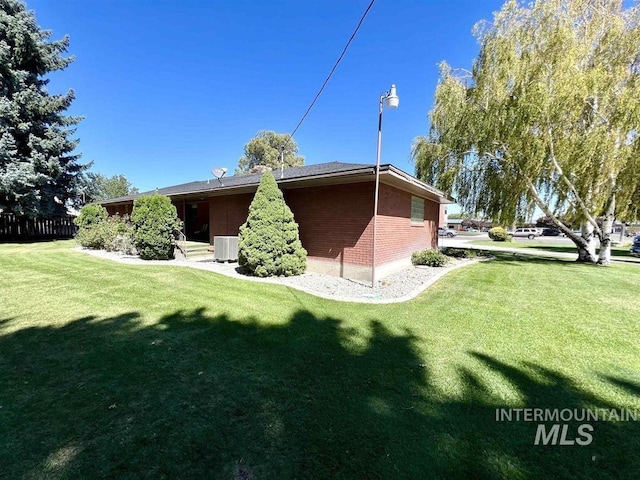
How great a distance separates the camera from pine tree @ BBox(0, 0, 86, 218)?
48.5 feet

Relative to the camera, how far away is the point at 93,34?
408 inches

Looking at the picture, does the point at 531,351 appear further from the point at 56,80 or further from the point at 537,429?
the point at 56,80

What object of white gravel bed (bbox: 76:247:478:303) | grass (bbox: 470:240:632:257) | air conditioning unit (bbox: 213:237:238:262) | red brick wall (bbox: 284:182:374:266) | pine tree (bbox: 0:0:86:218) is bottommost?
white gravel bed (bbox: 76:247:478:303)

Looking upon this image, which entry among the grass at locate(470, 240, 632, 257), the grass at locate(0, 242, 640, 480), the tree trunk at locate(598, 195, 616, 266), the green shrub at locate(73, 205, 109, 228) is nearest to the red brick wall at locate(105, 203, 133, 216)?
→ the green shrub at locate(73, 205, 109, 228)

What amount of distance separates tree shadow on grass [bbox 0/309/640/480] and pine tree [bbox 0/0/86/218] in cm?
1741

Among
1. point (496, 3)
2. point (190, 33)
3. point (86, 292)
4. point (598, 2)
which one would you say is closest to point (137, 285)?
point (86, 292)

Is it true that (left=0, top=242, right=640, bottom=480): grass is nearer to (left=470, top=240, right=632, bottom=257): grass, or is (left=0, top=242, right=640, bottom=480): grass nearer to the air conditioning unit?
the air conditioning unit

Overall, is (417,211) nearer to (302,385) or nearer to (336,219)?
(336,219)

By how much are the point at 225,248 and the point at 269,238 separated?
2.95m

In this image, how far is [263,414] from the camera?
7.61 ft

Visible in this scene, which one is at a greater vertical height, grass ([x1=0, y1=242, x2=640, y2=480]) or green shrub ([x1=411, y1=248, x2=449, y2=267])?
green shrub ([x1=411, y1=248, x2=449, y2=267])

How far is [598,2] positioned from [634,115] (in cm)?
504

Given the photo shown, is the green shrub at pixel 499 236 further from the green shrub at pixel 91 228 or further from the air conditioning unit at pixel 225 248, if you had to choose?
the green shrub at pixel 91 228

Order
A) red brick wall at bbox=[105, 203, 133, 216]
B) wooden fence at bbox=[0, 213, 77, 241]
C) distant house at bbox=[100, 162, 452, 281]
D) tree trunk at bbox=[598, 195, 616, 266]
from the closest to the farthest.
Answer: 1. distant house at bbox=[100, 162, 452, 281]
2. tree trunk at bbox=[598, 195, 616, 266]
3. wooden fence at bbox=[0, 213, 77, 241]
4. red brick wall at bbox=[105, 203, 133, 216]
